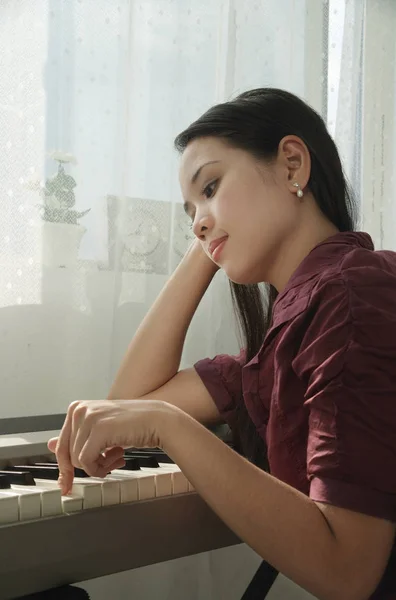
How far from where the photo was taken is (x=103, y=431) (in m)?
0.83

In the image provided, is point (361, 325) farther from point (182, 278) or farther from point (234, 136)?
point (182, 278)

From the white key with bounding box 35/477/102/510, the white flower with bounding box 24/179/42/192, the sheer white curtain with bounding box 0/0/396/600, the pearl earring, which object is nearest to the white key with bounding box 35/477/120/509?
the white key with bounding box 35/477/102/510

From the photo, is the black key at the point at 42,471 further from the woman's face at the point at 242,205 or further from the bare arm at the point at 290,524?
the woman's face at the point at 242,205

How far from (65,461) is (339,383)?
1.12ft

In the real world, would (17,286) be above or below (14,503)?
above

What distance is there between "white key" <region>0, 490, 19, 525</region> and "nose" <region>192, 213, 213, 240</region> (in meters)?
0.48

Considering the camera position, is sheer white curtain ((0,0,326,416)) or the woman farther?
sheer white curtain ((0,0,326,416))

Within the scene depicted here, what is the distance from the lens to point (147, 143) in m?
1.64

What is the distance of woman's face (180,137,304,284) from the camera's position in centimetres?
105

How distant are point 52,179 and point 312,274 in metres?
0.74

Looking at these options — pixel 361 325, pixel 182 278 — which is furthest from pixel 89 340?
pixel 361 325

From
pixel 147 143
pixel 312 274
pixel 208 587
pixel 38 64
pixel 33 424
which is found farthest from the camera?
pixel 208 587

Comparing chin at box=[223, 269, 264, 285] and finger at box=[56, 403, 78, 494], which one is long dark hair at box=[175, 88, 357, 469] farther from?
finger at box=[56, 403, 78, 494]

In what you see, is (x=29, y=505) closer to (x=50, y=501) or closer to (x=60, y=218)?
(x=50, y=501)
